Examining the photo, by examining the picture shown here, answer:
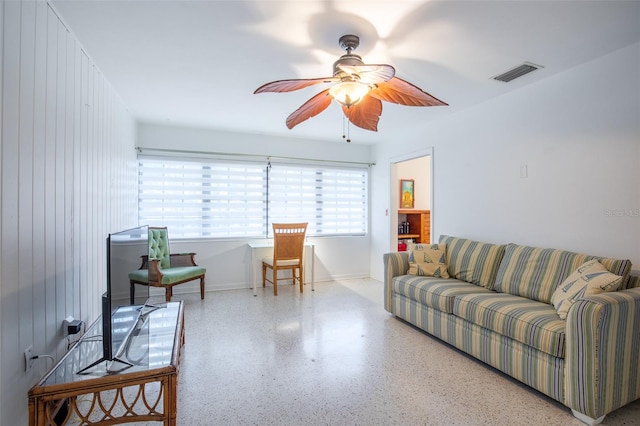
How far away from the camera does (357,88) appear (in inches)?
80.7

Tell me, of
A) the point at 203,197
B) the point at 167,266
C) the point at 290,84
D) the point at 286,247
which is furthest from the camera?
the point at 203,197

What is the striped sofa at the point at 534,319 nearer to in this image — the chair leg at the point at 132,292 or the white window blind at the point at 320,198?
the white window blind at the point at 320,198

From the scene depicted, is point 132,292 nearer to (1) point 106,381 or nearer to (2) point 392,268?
(1) point 106,381

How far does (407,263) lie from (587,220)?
162cm

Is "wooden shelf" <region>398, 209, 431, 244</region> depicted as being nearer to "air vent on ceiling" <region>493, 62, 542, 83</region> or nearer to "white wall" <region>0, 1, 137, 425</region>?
"air vent on ceiling" <region>493, 62, 542, 83</region>

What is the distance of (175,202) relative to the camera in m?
4.56

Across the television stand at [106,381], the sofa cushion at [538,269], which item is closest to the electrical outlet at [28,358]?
the television stand at [106,381]

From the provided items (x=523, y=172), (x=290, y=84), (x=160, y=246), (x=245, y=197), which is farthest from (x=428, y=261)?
(x=160, y=246)

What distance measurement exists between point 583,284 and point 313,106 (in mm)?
2193

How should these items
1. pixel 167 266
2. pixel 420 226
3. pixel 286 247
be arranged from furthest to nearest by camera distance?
pixel 420 226 → pixel 286 247 → pixel 167 266

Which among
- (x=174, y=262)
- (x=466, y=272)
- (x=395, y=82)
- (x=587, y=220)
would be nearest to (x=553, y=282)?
(x=587, y=220)

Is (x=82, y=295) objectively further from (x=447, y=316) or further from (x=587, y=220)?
(x=587, y=220)

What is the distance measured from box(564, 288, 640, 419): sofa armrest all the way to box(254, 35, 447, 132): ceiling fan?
148 centimetres

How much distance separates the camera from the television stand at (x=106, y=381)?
1351mm
